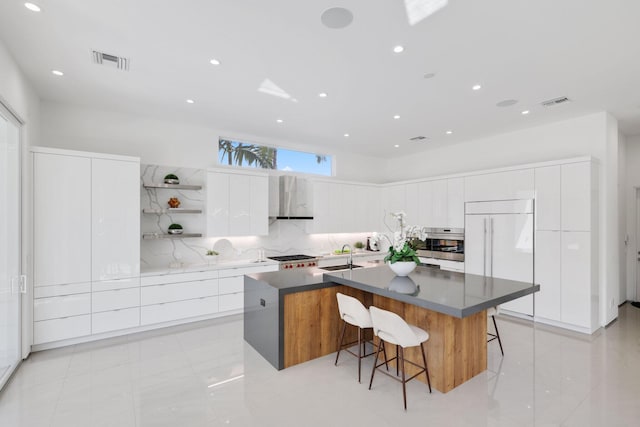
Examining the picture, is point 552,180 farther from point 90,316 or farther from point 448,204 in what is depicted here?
point 90,316

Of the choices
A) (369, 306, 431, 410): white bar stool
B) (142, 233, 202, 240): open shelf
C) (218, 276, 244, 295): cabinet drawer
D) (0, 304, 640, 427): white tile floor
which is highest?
(142, 233, 202, 240): open shelf

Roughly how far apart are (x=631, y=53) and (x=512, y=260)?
9.80ft

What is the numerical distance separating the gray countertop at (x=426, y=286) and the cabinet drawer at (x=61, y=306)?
83.1 inches

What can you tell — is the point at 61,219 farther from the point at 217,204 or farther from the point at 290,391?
the point at 290,391

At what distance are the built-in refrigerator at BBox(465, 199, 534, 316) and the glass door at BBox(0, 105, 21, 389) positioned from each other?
20.2 feet

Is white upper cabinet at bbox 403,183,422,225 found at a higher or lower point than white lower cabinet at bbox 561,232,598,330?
higher

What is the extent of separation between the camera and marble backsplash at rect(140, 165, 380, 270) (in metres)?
4.73

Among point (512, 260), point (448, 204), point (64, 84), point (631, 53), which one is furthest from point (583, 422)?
point (64, 84)

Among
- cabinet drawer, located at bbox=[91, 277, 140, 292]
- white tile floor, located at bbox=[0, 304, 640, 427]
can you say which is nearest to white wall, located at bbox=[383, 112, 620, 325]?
white tile floor, located at bbox=[0, 304, 640, 427]

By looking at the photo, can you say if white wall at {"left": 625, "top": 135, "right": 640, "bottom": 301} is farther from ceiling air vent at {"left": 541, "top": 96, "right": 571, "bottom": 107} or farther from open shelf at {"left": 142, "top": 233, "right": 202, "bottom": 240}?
open shelf at {"left": 142, "top": 233, "right": 202, "bottom": 240}

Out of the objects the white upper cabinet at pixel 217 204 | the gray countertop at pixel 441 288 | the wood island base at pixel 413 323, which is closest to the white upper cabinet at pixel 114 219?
the white upper cabinet at pixel 217 204

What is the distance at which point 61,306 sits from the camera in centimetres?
367

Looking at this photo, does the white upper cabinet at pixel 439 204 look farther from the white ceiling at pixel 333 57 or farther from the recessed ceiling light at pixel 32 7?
the recessed ceiling light at pixel 32 7

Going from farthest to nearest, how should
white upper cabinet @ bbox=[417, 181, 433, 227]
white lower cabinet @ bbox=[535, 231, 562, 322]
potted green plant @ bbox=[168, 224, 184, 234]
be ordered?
white upper cabinet @ bbox=[417, 181, 433, 227], potted green plant @ bbox=[168, 224, 184, 234], white lower cabinet @ bbox=[535, 231, 562, 322]
